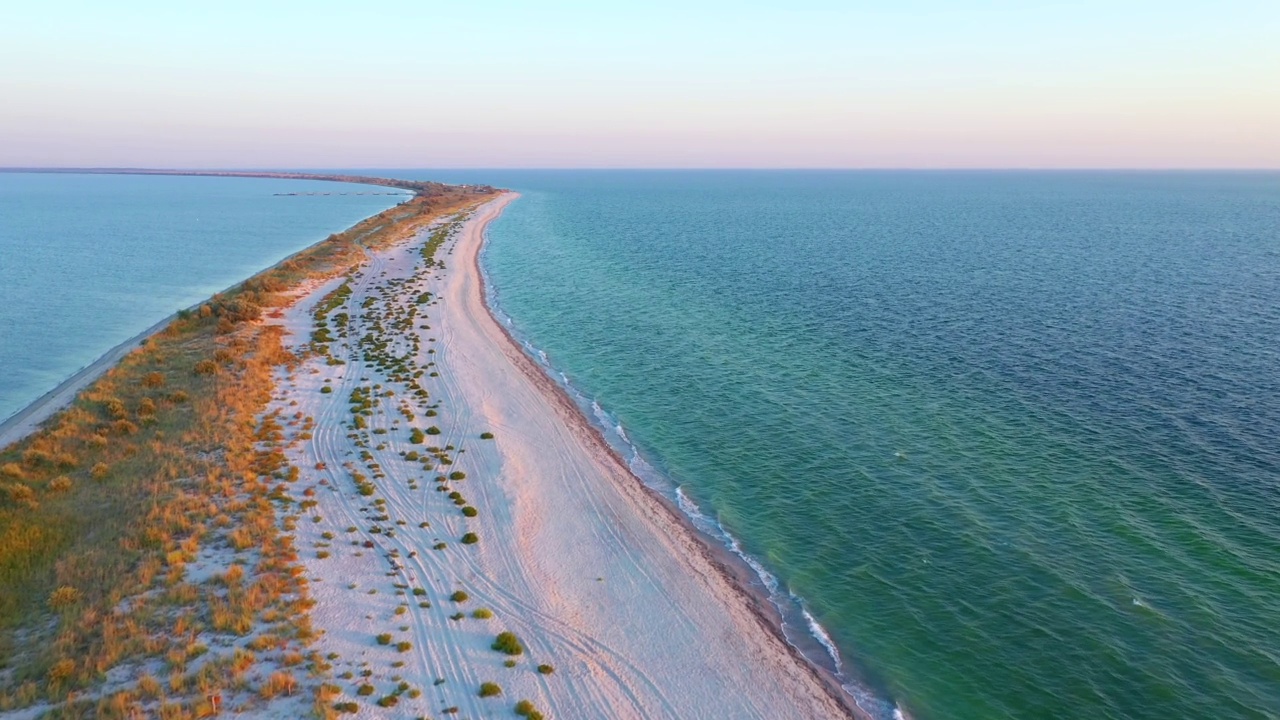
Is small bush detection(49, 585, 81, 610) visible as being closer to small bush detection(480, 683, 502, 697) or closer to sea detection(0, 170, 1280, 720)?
small bush detection(480, 683, 502, 697)

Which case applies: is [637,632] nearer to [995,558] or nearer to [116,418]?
[995,558]

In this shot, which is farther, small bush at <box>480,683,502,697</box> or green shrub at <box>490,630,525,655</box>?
green shrub at <box>490,630,525,655</box>

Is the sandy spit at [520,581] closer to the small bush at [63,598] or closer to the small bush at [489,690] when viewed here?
the small bush at [489,690]

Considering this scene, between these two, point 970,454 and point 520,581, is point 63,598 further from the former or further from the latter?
point 970,454

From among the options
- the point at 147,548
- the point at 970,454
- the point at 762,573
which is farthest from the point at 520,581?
the point at 970,454

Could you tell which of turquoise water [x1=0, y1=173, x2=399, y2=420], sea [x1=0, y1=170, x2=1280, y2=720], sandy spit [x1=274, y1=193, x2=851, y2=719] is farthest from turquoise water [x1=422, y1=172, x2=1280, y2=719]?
turquoise water [x1=0, y1=173, x2=399, y2=420]
